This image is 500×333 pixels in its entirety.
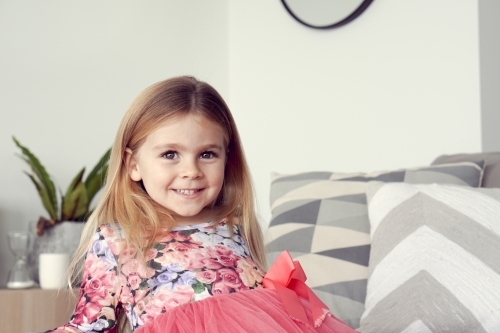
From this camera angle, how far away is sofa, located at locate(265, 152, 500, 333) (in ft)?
4.25

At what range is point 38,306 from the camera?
6.53ft

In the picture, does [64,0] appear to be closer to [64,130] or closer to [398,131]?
[64,130]

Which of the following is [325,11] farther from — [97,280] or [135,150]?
[97,280]

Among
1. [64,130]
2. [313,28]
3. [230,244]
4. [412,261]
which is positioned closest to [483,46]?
[313,28]

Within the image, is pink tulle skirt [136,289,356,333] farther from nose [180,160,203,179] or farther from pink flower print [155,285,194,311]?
nose [180,160,203,179]

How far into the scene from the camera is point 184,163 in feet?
3.78

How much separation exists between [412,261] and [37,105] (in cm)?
151

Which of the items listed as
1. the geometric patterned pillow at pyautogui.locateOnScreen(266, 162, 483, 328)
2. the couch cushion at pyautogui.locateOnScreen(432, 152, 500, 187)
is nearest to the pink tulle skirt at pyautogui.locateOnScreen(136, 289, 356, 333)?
the geometric patterned pillow at pyautogui.locateOnScreen(266, 162, 483, 328)

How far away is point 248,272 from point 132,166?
0.29m

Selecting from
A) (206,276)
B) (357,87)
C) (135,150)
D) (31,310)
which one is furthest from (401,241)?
(31,310)

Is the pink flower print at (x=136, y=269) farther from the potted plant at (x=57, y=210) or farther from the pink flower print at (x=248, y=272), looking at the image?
the potted plant at (x=57, y=210)

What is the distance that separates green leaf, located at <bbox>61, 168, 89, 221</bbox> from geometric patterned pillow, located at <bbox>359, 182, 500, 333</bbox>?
1.05 meters

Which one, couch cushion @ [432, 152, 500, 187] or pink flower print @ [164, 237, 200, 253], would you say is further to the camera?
couch cushion @ [432, 152, 500, 187]

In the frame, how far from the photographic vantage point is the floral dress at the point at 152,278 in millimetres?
1095
